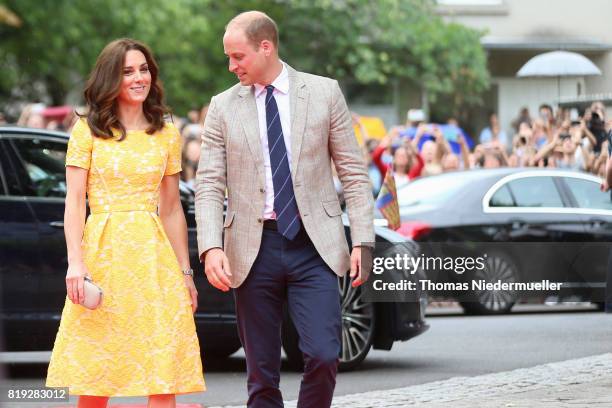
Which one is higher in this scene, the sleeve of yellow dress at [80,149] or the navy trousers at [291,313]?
the sleeve of yellow dress at [80,149]

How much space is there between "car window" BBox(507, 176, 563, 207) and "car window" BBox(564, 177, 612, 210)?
18 cm

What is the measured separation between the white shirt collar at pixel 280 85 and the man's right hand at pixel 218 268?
2.34 feet

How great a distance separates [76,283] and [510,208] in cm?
951

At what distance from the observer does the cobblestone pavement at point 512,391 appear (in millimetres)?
8969

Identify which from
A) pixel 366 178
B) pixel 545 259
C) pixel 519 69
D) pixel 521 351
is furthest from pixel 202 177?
pixel 519 69

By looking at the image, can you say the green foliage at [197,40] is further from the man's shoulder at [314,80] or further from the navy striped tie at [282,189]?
the navy striped tie at [282,189]

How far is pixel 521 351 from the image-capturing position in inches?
482

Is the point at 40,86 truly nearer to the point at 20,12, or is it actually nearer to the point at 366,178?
the point at 20,12

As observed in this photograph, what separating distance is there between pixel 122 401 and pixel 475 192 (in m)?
6.34

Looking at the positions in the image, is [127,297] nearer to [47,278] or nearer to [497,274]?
[47,278]

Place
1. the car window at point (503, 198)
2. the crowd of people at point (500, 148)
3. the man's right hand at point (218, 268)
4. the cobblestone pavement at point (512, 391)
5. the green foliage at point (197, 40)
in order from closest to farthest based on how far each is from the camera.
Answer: the man's right hand at point (218, 268) < the cobblestone pavement at point (512, 391) < the car window at point (503, 198) < the crowd of people at point (500, 148) < the green foliage at point (197, 40)

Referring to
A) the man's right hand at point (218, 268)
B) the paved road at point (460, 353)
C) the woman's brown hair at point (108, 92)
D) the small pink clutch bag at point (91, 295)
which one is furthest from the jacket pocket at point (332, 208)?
the paved road at point (460, 353)

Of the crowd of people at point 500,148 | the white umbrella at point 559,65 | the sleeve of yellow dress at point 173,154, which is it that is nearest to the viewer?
the sleeve of yellow dress at point 173,154

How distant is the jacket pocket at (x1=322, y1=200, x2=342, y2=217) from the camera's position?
21.3ft
